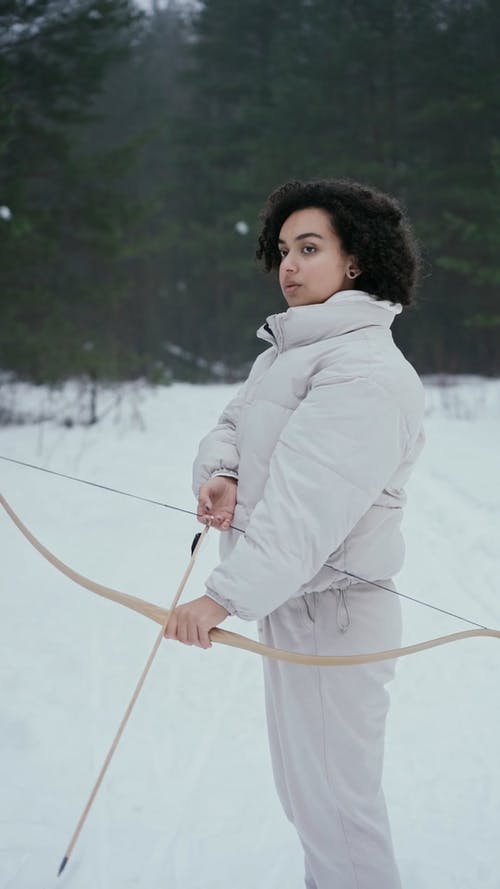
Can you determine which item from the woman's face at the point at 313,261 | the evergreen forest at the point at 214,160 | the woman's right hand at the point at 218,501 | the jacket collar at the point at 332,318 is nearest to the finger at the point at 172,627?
the woman's right hand at the point at 218,501

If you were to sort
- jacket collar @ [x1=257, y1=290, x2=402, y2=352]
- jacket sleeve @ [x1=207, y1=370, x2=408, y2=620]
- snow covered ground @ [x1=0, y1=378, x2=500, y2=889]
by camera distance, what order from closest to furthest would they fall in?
jacket sleeve @ [x1=207, y1=370, x2=408, y2=620] → jacket collar @ [x1=257, y1=290, x2=402, y2=352] → snow covered ground @ [x1=0, y1=378, x2=500, y2=889]

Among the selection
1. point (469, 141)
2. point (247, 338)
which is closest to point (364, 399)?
point (469, 141)

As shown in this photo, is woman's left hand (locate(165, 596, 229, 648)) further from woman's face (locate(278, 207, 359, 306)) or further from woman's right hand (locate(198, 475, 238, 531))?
woman's face (locate(278, 207, 359, 306))

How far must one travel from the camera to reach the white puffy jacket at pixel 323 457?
1.23 meters

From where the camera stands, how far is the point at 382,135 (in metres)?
16.5

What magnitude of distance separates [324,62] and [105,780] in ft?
56.6

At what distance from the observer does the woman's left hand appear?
49.4 inches

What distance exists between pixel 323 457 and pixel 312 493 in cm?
6

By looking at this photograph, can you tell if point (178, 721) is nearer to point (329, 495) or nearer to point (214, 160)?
point (329, 495)

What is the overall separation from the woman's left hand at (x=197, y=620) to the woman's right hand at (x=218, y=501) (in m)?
0.22

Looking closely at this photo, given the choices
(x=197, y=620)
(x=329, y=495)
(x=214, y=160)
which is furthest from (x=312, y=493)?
(x=214, y=160)

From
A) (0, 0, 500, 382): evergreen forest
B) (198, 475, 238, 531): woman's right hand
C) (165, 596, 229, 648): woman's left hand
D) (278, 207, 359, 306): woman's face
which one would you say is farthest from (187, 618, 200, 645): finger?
(0, 0, 500, 382): evergreen forest

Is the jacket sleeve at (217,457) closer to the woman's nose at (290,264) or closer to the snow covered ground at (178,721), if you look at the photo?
the woman's nose at (290,264)

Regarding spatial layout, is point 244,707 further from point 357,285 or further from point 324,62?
point 324,62
